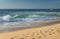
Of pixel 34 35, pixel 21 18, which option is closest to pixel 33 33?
pixel 34 35

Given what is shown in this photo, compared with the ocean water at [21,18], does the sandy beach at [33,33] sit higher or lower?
lower

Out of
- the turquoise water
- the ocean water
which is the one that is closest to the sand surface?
the ocean water

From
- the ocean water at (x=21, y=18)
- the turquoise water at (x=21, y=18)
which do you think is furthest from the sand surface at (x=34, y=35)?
the turquoise water at (x=21, y=18)

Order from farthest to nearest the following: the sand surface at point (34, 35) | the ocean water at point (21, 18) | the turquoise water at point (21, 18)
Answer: the turquoise water at point (21, 18), the ocean water at point (21, 18), the sand surface at point (34, 35)

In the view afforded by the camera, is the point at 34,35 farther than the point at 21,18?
No

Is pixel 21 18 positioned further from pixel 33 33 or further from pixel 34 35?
pixel 34 35

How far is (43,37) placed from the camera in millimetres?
6332

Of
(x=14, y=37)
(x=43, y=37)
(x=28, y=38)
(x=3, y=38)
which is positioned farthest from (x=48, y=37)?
(x=3, y=38)

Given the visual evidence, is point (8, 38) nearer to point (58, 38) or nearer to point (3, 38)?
point (3, 38)

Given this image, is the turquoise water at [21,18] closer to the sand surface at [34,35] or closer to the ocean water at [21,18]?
the ocean water at [21,18]

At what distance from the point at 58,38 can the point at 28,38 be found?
109cm

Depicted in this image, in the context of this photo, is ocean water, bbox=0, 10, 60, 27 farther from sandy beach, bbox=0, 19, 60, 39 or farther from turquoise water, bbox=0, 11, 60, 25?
sandy beach, bbox=0, 19, 60, 39

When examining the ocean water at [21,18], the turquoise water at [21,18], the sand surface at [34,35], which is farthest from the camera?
the turquoise water at [21,18]

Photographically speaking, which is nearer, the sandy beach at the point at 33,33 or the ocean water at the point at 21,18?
the sandy beach at the point at 33,33
